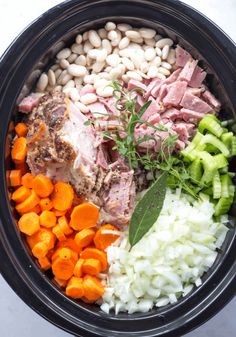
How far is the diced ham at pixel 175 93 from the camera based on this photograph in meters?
2.48

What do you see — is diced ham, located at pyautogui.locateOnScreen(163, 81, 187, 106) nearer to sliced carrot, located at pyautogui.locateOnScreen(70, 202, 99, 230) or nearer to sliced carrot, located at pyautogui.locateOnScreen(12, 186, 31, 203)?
sliced carrot, located at pyautogui.locateOnScreen(70, 202, 99, 230)

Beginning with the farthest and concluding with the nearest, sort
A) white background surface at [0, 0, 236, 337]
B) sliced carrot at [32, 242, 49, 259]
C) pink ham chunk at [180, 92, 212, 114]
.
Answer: white background surface at [0, 0, 236, 337], pink ham chunk at [180, 92, 212, 114], sliced carrot at [32, 242, 49, 259]

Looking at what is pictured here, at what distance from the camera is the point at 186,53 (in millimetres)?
2504

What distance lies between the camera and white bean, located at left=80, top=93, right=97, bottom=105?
8.19 ft

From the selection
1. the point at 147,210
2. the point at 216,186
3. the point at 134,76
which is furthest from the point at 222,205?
the point at 134,76

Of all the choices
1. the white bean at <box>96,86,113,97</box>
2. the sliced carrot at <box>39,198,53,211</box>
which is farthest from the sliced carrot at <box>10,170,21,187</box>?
the white bean at <box>96,86,113,97</box>

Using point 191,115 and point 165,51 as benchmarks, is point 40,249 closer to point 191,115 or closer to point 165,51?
point 191,115

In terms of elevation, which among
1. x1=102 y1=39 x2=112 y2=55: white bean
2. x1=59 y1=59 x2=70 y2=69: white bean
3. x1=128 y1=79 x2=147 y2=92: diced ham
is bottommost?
x1=128 y1=79 x2=147 y2=92: diced ham

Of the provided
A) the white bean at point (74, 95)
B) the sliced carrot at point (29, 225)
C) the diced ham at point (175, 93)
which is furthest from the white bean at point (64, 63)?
the sliced carrot at point (29, 225)

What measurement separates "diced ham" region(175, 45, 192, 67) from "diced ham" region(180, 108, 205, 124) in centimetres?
20

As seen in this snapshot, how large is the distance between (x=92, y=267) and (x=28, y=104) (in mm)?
695

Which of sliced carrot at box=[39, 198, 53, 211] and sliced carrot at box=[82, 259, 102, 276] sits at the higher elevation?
sliced carrot at box=[39, 198, 53, 211]

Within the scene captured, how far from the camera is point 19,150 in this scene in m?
2.43

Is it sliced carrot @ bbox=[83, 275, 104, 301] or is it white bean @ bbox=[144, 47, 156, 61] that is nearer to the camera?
sliced carrot @ bbox=[83, 275, 104, 301]
